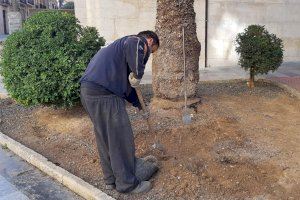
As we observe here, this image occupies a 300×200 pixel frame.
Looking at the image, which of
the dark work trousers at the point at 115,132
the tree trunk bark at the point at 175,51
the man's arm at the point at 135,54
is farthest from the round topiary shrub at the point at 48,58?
the man's arm at the point at 135,54

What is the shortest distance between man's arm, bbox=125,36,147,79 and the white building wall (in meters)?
6.79

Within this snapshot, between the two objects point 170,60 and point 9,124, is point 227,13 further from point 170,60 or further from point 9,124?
point 9,124

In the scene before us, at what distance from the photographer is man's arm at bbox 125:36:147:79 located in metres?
3.98

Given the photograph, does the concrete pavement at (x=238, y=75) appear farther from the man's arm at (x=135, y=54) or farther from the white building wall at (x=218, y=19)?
the man's arm at (x=135, y=54)

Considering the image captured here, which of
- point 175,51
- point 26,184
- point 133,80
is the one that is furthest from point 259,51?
point 26,184

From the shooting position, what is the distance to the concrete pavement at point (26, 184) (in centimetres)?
455

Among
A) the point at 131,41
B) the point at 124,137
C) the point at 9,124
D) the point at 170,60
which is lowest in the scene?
the point at 9,124

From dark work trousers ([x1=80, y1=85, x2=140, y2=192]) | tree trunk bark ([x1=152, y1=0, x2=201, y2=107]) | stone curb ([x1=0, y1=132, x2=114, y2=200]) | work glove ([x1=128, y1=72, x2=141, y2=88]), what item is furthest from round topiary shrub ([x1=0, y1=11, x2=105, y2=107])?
work glove ([x1=128, y1=72, x2=141, y2=88])

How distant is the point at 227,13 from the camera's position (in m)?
11.3

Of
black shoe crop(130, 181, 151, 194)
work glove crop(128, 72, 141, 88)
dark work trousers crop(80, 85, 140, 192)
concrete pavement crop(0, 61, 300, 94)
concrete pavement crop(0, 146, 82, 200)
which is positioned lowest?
concrete pavement crop(0, 146, 82, 200)

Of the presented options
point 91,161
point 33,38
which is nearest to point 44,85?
point 33,38

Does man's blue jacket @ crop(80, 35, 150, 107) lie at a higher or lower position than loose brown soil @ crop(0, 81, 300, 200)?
higher

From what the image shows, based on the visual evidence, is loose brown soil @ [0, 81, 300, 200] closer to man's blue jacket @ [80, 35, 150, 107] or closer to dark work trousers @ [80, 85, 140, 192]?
dark work trousers @ [80, 85, 140, 192]

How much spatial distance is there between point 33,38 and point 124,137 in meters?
3.14
